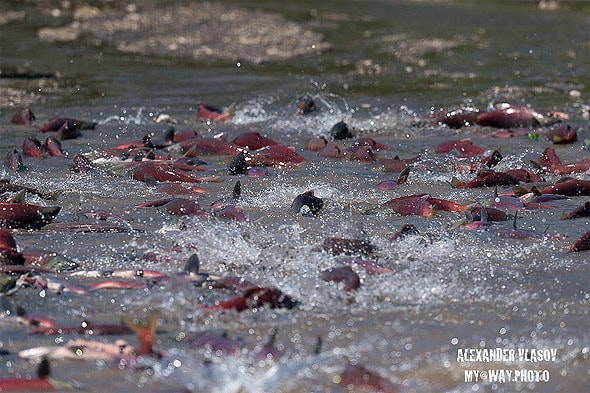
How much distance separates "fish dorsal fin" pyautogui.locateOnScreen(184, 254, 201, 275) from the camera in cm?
359

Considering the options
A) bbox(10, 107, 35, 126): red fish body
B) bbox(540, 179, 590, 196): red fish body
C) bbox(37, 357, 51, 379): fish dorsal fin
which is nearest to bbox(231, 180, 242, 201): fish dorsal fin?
bbox(540, 179, 590, 196): red fish body

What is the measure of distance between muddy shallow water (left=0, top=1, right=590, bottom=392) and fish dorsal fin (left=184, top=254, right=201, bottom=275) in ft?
0.20

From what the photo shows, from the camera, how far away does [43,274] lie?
3.67 m

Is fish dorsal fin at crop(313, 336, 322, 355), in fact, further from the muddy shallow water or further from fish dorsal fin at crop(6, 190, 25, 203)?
fish dorsal fin at crop(6, 190, 25, 203)

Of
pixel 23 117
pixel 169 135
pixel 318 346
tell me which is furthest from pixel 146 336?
pixel 23 117

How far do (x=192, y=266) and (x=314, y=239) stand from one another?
2.04ft

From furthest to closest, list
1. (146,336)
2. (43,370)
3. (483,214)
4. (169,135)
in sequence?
1. (169,135)
2. (483,214)
3. (146,336)
4. (43,370)

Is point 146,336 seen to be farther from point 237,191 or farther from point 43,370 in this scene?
point 237,191

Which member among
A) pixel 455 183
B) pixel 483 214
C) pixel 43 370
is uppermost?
pixel 43 370

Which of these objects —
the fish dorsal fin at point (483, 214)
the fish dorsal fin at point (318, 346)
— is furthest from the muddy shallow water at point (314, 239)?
the fish dorsal fin at point (483, 214)

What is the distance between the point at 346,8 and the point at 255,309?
11.0m

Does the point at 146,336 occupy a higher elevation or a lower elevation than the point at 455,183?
higher

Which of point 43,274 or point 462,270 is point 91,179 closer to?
point 43,274

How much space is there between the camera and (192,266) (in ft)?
11.8
